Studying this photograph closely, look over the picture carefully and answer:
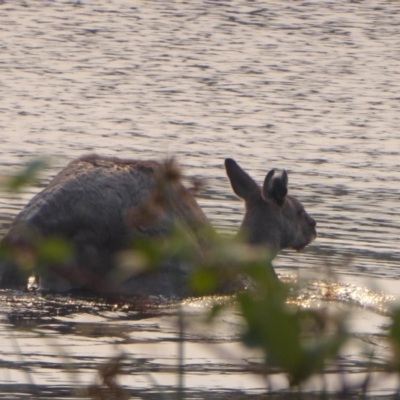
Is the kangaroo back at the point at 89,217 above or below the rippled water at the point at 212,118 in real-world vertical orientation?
above

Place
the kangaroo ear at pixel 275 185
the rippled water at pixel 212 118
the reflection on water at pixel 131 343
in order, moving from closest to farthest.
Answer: the reflection on water at pixel 131 343, the rippled water at pixel 212 118, the kangaroo ear at pixel 275 185

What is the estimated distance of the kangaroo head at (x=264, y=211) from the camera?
29.0 ft

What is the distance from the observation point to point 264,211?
895cm

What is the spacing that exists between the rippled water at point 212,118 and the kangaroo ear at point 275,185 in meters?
0.51

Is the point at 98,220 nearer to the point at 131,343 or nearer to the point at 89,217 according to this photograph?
the point at 89,217

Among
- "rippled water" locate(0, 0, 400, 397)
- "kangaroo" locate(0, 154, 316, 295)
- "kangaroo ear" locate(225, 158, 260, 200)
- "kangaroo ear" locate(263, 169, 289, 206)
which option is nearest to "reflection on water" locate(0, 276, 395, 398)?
"rippled water" locate(0, 0, 400, 397)

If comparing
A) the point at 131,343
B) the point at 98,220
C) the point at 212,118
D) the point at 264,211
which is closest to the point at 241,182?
the point at 264,211

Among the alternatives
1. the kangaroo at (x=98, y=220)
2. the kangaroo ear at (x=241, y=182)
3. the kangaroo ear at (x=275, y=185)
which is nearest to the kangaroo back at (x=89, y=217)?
the kangaroo at (x=98, y=220)

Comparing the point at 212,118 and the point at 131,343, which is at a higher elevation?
the point at 131,343

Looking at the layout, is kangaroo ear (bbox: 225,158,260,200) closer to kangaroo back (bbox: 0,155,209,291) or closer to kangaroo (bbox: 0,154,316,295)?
kangaroo (bbox: 0,154,316,295)

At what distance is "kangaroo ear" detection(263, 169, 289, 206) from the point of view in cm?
854

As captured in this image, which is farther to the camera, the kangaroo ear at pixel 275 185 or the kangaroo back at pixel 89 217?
the kangaroo ear at pixel 275 185

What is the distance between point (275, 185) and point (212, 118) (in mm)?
7106

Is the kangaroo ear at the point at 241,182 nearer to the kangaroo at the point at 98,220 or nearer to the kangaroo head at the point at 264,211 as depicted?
the kangaroo head at the point at 264,211
